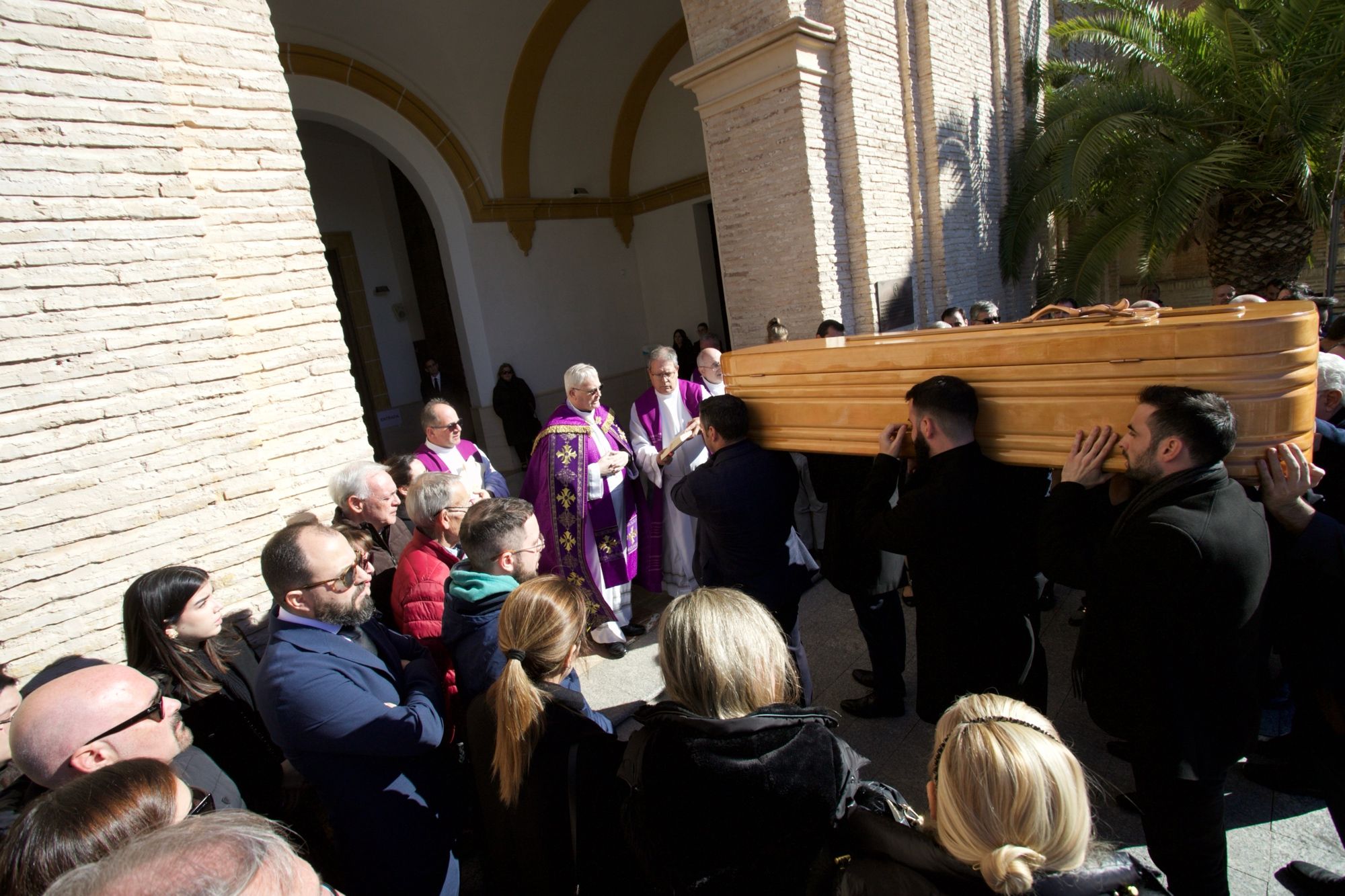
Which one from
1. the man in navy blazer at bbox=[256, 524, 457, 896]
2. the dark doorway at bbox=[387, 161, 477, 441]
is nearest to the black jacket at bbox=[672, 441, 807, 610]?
the man in navy blazer at bbox=[256, 524, 457, 896]

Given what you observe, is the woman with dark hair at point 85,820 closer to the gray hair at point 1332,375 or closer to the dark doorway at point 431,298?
the gray hair at point 1332,375

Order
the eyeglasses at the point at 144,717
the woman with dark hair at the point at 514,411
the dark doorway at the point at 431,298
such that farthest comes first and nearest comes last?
the dark doorway at the point at 431,298
the woman with dark hair at the point at 514,411
the eyeglasses at the point at 144,717

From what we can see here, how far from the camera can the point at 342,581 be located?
2.01 meters

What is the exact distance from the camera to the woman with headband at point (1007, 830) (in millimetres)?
1130

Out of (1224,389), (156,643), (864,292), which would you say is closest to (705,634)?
(1224,389)

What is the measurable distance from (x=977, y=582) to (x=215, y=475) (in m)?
3.12

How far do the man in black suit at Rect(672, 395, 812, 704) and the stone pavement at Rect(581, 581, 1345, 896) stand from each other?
0.47 m

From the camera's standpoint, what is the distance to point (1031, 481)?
2.40 m

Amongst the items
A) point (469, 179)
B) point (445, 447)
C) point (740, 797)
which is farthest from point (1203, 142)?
point (740, 797)

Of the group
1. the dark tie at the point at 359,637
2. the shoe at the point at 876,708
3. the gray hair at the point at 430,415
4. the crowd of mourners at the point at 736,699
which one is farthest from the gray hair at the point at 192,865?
the gray hair at the point at 430,415

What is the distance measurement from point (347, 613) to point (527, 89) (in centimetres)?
941

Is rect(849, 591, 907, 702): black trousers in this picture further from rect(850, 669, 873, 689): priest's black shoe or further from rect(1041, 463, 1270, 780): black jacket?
rect(1041, 463, 1270, 780): black jacket

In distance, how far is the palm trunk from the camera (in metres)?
7.54

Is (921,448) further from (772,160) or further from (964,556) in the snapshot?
(772,160)
